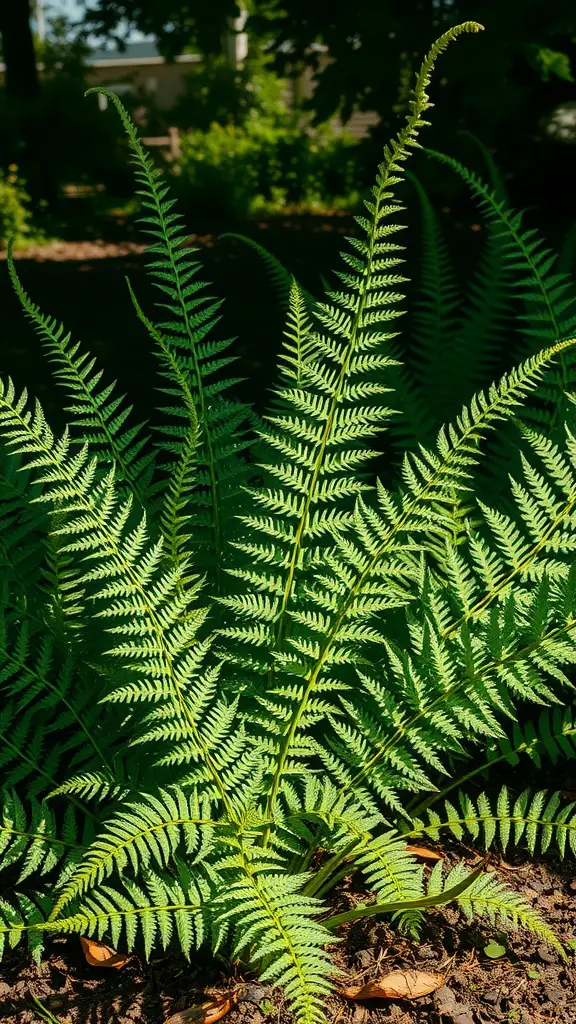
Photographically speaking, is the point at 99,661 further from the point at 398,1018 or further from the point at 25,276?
the point at 25,276

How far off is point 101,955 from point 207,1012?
0.68 ft

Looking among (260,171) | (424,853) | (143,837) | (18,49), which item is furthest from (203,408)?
(260,171)

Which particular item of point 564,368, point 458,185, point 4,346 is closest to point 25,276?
point 4,346

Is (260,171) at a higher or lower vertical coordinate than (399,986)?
higher

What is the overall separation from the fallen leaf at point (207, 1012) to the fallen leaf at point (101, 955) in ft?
0.46

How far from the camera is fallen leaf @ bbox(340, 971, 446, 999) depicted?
148 cm

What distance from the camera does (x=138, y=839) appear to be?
4.39ft

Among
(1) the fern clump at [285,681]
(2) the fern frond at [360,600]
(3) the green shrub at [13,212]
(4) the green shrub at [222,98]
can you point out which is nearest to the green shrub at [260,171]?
(4) the green shrub at [222,98]

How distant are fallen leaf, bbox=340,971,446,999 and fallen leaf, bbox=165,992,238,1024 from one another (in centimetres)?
18

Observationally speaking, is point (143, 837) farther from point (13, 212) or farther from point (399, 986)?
point (13, 212)

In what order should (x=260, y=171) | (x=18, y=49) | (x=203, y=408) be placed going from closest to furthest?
(x=203, y=408)
(x=18, y=49)
(x=260, y=171)

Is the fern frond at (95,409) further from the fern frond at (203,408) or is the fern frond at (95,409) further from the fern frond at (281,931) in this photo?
the fern frond at (281,931)

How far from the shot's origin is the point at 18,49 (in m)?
9.64

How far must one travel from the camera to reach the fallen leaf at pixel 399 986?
148 cm
